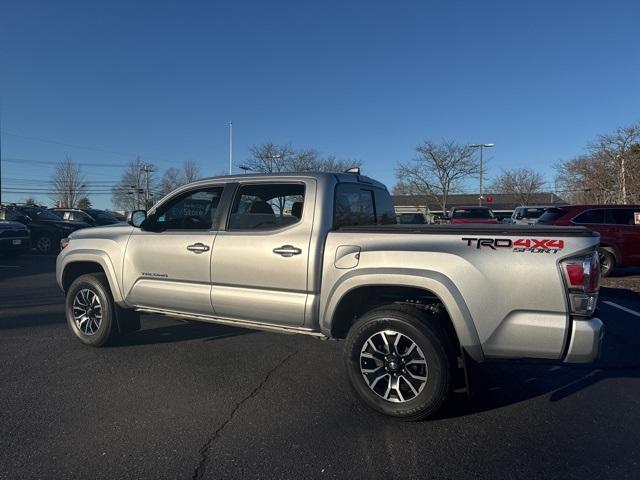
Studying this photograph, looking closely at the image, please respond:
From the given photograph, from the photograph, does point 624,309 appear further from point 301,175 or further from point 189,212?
point 189,212

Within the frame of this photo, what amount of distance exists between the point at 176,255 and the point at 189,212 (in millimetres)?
571

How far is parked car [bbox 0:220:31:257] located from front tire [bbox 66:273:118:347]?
10.3 metres

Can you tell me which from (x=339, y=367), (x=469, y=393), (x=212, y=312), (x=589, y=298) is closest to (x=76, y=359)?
(x=212, y=312)

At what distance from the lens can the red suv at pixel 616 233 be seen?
36.1ft

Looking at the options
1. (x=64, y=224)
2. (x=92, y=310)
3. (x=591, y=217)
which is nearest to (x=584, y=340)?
(x=92, y=310)

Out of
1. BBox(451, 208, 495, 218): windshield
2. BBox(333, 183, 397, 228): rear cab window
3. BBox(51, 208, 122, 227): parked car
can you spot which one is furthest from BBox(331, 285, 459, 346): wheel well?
BBox(51, 208, 122, 227): parked car

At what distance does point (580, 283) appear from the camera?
3.25 m

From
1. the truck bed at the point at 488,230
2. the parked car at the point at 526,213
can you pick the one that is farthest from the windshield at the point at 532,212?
the truck bed at the point at 488,230

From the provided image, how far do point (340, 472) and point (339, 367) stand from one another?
1988 millimetres

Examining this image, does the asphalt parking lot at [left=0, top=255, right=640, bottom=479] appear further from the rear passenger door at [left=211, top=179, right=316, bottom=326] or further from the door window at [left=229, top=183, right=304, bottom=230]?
the door window at [left=229, top=183, right=304, bottom=230]

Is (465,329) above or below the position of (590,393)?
above

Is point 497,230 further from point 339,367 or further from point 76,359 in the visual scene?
point 76,359

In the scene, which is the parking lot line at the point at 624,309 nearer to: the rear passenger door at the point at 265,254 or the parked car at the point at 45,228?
the rear passenger door at the point at 265,254

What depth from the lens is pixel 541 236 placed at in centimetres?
334
